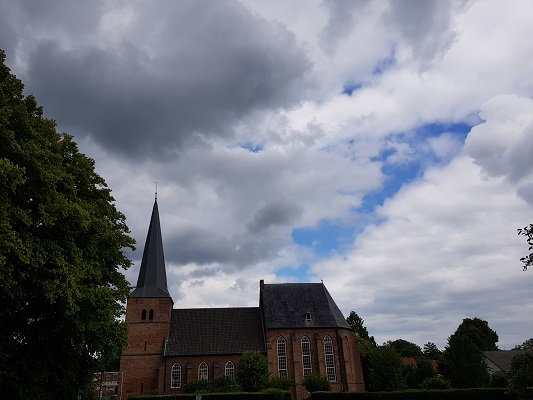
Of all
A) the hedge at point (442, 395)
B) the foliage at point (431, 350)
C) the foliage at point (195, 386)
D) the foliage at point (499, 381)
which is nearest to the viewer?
the hedge at point (442, 395)

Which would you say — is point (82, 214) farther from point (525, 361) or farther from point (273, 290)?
point (273, 290)

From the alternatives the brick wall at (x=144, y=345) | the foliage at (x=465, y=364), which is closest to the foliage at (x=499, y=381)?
the foliage at (x=465, y=364)

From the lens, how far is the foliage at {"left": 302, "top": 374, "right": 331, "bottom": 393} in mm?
38688

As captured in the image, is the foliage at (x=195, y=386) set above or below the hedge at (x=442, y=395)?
above

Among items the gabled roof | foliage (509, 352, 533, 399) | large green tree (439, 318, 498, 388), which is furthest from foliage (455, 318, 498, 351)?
foliage (509, 352, 533, 399)

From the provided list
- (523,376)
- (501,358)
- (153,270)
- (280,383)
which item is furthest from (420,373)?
(523,376)

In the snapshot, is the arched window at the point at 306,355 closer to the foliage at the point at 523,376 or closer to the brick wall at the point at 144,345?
the brick wall at the point at 144,345

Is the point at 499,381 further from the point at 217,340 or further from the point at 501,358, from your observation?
the point at 501,358

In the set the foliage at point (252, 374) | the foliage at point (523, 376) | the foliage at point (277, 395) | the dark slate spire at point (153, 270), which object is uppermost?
the dark slate spire at point (153, 270)

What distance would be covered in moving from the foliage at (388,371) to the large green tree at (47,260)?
93.2 feet

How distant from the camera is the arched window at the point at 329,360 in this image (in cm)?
4312

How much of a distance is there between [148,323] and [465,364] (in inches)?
1196

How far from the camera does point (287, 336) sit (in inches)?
1746

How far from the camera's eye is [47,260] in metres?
14.8
